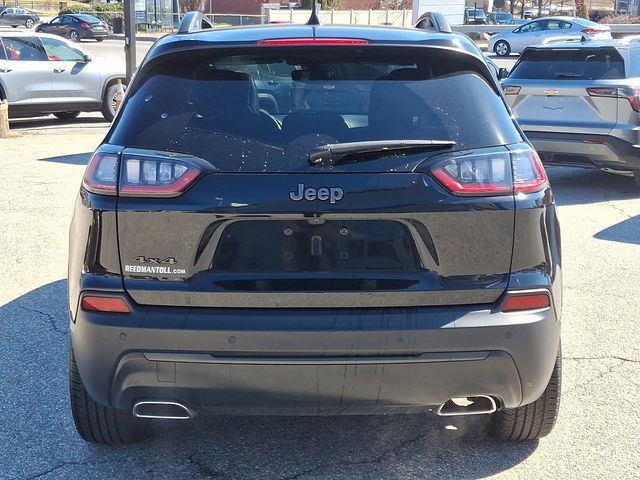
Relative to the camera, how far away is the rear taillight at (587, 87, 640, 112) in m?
9.24

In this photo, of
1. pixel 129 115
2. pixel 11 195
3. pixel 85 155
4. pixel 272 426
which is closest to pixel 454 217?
pixel 129 115

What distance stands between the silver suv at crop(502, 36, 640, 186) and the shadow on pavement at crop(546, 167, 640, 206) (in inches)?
13.7

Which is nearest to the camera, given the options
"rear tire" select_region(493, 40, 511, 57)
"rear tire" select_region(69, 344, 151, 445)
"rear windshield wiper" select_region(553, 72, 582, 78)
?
"rear tire" select_region(69, 344, 151, 445)

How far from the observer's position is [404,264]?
117 inches

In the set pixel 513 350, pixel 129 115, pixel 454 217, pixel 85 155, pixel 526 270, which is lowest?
pixel 85 155

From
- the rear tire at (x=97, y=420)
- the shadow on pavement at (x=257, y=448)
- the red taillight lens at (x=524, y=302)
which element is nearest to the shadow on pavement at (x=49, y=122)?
the shadow on pavement at (x=257, y=448)

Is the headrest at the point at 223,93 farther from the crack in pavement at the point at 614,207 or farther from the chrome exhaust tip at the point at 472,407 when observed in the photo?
the crack in pavement at the point at 614,207

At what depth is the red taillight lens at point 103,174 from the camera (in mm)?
3000

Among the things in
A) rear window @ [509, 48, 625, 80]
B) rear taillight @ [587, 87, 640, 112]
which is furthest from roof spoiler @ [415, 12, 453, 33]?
rear window @ [509, 48, 625, 80]

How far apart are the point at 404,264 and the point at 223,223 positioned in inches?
26.2

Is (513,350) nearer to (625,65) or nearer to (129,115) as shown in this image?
(129,115)

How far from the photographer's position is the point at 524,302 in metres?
3.02

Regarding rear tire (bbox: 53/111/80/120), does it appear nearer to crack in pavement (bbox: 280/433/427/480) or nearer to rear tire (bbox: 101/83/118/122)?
rear tire (bbox: 101/83/118/122)

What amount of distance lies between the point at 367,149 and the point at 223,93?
24.5 inches
